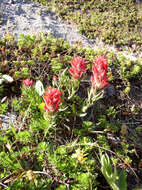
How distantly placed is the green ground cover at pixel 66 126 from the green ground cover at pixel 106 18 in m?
1.56

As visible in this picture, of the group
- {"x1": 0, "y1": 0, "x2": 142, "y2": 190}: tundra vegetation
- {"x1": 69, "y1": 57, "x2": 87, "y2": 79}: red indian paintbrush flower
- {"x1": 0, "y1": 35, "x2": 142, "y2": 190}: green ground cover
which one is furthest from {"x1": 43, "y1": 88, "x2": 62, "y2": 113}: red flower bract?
{"x1": 69, "y1": 57, "x2": 87, "y2": 79}: red indian paintbrush flower

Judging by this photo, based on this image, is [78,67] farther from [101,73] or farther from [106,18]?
[106,18]

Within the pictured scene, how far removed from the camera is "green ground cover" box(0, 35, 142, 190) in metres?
2.29

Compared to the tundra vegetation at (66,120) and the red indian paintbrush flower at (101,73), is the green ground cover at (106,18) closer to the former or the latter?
the tundra vegetation at (66,120)

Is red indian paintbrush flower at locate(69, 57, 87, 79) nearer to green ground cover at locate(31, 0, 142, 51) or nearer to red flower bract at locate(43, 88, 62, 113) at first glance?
red flower bract at locate(43, 88, 62, 113)

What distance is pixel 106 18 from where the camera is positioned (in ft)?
20.3

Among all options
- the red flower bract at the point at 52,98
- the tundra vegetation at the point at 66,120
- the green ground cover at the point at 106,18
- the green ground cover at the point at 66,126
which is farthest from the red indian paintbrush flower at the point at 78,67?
the green ground cover at the point at 106,18

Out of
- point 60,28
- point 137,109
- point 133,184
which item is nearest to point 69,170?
point 133,184

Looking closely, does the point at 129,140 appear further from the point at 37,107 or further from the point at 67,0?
the point at 67,0

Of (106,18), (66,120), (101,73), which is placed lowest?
(66,120)

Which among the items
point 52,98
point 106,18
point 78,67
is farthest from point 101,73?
point 106,18

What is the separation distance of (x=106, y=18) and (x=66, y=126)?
15.9ft

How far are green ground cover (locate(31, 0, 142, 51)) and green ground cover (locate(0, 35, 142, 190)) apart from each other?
1.56 meters

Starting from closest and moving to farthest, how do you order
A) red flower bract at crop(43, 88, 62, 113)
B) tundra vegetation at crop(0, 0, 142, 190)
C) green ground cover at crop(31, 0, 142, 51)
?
1. red flower bract at crop(43, 88, 62, 113)
2. tundra vegetation at crop(0, 0, 142, 190)
3. green ground cover at crop(31, 0, 142, 51)
